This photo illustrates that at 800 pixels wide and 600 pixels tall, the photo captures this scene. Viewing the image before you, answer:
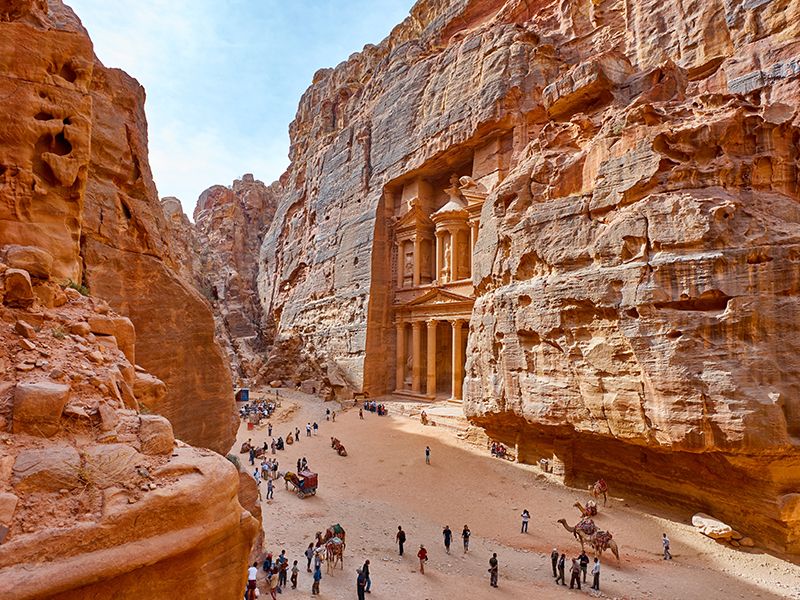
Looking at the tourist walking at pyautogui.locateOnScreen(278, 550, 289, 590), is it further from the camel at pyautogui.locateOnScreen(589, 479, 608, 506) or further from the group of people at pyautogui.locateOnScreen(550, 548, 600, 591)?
the camel at pyautogui.locateOnScreen(589, 479, 608, 506)

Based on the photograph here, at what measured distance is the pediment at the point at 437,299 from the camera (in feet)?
95.9

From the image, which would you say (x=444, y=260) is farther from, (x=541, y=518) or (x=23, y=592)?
(x=23, y=592)

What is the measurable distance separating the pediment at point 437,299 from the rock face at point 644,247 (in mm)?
8144

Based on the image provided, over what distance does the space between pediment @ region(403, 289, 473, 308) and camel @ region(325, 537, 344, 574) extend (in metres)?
19.4

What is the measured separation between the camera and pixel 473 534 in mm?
13320

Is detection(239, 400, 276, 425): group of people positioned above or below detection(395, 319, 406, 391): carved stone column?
below

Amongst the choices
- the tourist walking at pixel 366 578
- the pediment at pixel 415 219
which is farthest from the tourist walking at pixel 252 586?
the pediment at pixel 415 219

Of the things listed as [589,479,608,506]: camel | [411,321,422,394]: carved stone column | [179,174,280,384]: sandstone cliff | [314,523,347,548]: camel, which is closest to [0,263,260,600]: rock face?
[314,523,347,548]: camel

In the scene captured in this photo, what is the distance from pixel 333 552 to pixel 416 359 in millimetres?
21199

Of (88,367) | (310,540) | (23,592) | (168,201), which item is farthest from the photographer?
(168,201)

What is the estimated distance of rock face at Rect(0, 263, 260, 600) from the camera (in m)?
2.88

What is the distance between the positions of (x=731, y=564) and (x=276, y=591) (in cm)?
1145

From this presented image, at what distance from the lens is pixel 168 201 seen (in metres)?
48.2

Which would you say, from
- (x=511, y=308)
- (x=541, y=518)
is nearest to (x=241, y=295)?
(x=511, y=308)
